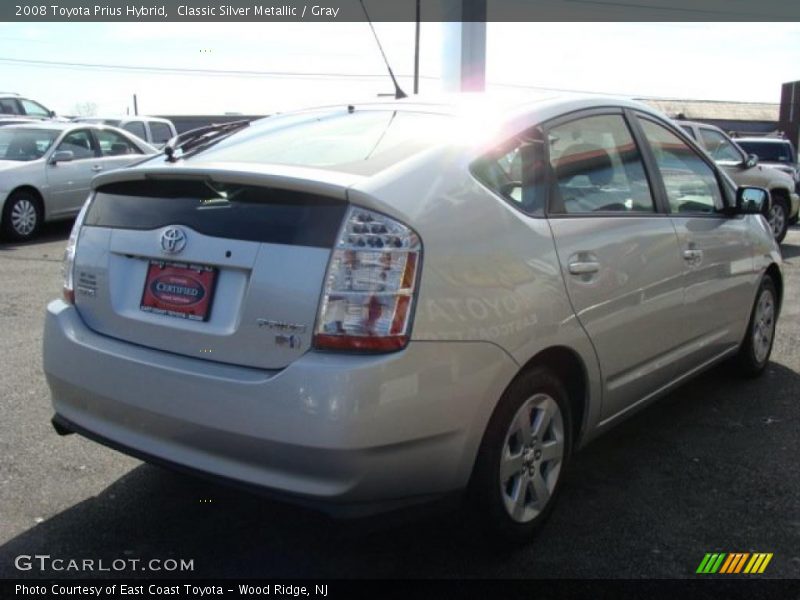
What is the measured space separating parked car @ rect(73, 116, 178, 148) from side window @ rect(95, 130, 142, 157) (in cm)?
349

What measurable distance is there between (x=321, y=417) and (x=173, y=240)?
847mm

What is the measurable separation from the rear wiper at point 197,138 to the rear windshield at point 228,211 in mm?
276

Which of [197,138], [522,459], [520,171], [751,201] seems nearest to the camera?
[522,459]

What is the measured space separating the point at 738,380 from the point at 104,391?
4.00m

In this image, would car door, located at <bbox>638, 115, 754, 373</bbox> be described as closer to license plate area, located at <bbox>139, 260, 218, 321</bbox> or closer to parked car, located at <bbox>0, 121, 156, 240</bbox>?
license plate area, located at <bbox>139, 260, 218, 321</bbox>

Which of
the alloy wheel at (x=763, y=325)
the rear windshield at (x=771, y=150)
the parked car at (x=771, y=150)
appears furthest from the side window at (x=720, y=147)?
the alloy wheel at (x=763, y=325)

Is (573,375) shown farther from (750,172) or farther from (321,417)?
(750,172)

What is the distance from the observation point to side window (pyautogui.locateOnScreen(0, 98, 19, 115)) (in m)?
20.5

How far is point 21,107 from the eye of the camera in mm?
21156

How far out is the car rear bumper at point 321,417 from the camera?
2512 mm

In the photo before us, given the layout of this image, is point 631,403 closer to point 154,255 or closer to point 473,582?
point 473,582

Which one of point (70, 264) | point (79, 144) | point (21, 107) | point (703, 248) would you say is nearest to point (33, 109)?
point (21, 107)

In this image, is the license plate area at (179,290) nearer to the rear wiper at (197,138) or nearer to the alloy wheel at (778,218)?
the rear wiper at (197,138)

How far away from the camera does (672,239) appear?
12.9 ft
